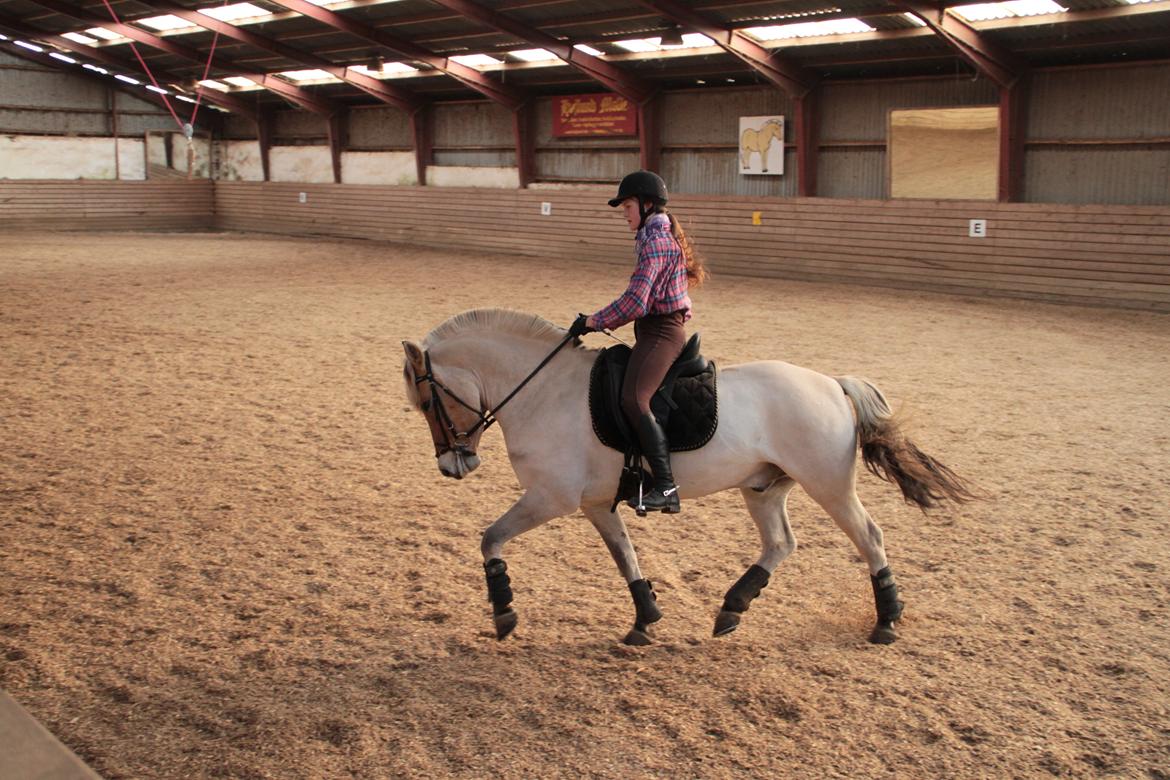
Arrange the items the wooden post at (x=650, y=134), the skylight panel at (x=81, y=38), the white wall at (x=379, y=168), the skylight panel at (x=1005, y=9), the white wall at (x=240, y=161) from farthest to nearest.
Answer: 1. the white wall at (x=240, y=161)
2. the white wall at (x=379, y=168)
3. the skylight panel at (x=81, y=38)
4. the wooden post at (x=650, y=134)
5. the skylight panel at (x=1005, y=9)

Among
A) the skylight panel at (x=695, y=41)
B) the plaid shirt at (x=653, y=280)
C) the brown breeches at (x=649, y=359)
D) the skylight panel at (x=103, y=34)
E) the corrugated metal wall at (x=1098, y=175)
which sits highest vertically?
the skylight panel at (x=103, y=34)

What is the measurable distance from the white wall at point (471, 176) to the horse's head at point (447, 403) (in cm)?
1986

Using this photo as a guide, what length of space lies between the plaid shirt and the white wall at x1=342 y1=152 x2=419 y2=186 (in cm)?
2274

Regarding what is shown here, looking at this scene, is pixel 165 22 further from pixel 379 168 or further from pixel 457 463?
pixel 457 463

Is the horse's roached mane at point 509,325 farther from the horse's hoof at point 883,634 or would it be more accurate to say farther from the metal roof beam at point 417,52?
the metal roof beam at point 417,52

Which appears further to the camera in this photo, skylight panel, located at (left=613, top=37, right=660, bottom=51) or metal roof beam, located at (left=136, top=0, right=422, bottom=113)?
metal roof beam, located at (left=136, top=0, right=422, bottom=113)

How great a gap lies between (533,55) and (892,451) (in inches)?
704

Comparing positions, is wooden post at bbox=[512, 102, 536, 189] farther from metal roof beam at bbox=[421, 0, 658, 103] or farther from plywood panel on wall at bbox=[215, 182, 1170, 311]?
metal roof beam at bbox=[421, 0, 658, 103]

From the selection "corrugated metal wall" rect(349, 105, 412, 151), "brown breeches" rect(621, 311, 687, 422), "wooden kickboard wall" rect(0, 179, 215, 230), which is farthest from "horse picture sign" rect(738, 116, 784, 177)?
"wooden kickboard wall" rect(0, 179, 215, 230)

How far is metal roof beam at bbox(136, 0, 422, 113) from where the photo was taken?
2050cm

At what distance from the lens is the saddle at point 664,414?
4.12 metres

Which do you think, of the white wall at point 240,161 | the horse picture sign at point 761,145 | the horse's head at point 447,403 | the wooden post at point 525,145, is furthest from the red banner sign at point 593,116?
the horse's head at point 447,403

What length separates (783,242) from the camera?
18.2m

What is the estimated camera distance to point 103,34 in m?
25.3
